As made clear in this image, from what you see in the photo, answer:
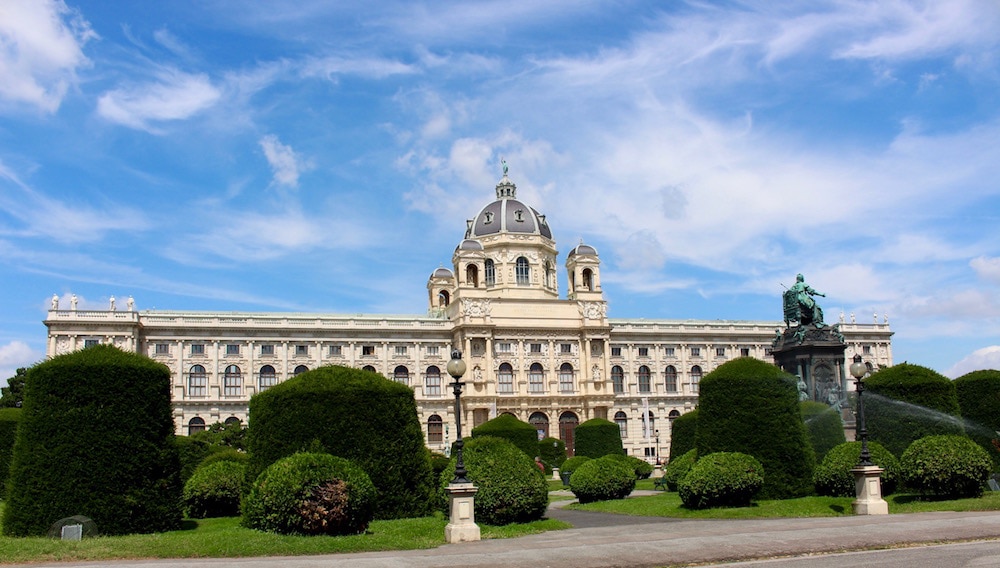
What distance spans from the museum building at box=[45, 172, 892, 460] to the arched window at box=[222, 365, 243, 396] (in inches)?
3.3

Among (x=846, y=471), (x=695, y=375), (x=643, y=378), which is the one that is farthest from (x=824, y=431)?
(x=695, y=375)

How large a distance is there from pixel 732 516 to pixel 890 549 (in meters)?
7.27

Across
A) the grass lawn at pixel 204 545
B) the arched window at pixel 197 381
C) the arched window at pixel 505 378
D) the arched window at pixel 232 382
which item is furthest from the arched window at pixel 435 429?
the grass lawn at pixel 204 545

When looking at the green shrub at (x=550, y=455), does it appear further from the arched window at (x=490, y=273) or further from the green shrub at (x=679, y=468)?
the green shrub at (x=679, y=468)

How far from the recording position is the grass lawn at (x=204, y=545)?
16703mm

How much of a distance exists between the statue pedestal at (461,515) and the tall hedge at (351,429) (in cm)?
263

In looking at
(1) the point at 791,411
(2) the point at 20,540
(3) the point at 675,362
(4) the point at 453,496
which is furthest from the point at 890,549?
(3) the point at 675,362

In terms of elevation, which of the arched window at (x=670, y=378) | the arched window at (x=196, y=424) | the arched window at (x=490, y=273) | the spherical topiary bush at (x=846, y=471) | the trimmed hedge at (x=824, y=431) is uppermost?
the arched window at (x=490, y=273)

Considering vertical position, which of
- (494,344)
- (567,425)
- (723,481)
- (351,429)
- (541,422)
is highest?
(494,344)

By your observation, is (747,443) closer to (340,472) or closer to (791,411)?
(791,411)

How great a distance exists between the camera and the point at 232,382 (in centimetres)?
7619

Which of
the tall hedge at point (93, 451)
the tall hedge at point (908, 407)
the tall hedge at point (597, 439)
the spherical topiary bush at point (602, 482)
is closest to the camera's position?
the tall hedge at point (93, 451)

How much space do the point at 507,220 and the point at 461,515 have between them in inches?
2747

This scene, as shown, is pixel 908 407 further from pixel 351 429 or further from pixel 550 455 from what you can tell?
pixel 550 455
